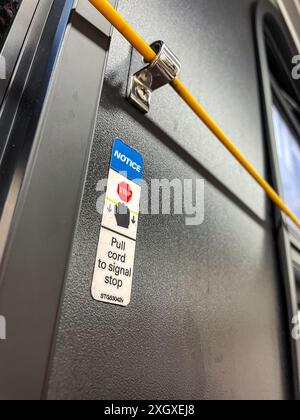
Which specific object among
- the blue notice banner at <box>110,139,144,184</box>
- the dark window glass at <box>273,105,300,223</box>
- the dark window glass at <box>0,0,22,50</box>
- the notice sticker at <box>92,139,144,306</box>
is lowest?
the notice sticker at <box>92,139,144,306</box>

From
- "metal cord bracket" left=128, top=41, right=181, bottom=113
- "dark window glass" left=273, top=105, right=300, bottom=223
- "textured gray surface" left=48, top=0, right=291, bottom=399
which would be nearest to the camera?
"textured gray surface" left=48, top=0, right=291, bottom=399

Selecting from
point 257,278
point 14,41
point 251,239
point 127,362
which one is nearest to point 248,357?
point 257,278

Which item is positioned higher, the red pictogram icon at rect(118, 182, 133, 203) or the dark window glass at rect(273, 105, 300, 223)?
the dark window glass at rect(273, 105, 300, 223)

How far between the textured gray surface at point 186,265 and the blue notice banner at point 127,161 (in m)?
0.02

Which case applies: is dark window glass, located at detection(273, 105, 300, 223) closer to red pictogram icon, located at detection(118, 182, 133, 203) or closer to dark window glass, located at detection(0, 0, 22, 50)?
red pictogram icon, located at detection(118, 182, 133, 203)

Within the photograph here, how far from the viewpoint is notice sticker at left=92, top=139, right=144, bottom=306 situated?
50 cm

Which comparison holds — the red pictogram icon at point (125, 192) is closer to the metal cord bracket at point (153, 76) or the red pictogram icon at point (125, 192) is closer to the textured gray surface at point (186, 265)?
the textured gray surface at point (186, 265)

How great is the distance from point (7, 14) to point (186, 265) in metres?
0.56

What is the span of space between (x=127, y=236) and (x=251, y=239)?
615 mm

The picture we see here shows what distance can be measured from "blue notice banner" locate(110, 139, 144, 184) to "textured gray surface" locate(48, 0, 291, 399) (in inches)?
0.8

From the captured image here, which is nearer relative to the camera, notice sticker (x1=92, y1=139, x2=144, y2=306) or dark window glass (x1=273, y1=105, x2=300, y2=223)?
notice sticker (x1=92, y1=139, x2=144, y2=306)

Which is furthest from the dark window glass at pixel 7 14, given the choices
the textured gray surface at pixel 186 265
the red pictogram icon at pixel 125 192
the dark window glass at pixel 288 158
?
the dark window glass at pixel 288 158

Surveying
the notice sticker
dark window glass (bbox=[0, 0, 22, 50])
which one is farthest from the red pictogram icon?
dark window glass (bbox=[0, 0, 22, 50])

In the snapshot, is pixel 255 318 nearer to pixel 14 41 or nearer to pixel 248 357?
pixel 248 357
